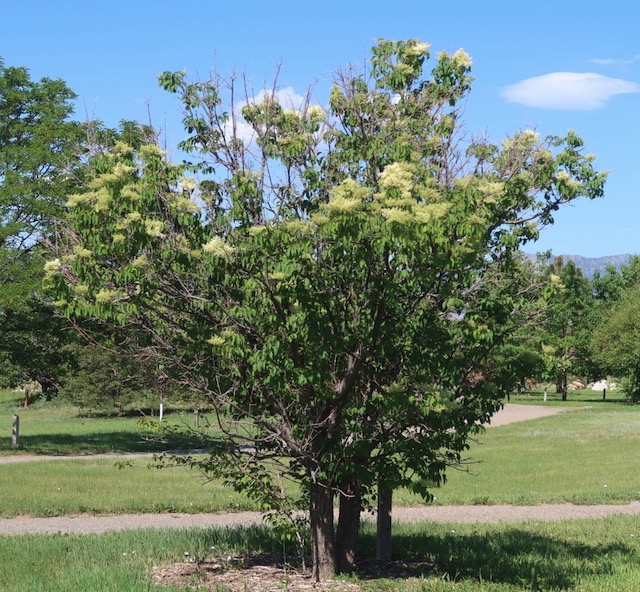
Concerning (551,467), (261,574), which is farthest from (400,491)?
(261,574)

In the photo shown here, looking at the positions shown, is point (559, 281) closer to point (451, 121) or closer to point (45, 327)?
point (451, 121)

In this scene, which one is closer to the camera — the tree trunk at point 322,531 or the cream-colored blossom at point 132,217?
the cream-colored blossom at point 132,217

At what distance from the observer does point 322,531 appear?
9320 millimetres

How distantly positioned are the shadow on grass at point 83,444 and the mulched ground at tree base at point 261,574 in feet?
57.6

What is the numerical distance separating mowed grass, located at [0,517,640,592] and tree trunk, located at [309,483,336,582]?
13.6 inches

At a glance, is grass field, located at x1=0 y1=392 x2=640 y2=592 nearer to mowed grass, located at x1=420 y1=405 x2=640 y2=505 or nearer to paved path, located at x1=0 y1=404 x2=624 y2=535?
mowed grass, located at x1=420 y1=405 x2=640 y2=505

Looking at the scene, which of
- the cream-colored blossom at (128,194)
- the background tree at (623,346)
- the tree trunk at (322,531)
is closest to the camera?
the cream-colored blossom at (128,194)

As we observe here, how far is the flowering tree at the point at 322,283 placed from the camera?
7.89 metres

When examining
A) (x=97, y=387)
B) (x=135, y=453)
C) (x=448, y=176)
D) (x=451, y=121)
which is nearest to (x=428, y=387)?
(x=448, y=176)

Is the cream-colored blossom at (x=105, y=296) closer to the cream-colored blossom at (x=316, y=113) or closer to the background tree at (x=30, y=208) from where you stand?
the cream-colored blossom at (x=316, y=113)

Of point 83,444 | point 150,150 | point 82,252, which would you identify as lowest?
point 83,444

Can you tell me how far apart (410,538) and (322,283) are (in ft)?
18.1

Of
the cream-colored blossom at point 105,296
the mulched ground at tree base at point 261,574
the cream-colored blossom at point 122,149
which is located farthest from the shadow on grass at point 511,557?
the cream-colored blossom at point 122,149

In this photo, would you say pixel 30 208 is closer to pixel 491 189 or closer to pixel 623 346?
pixel 491 189
